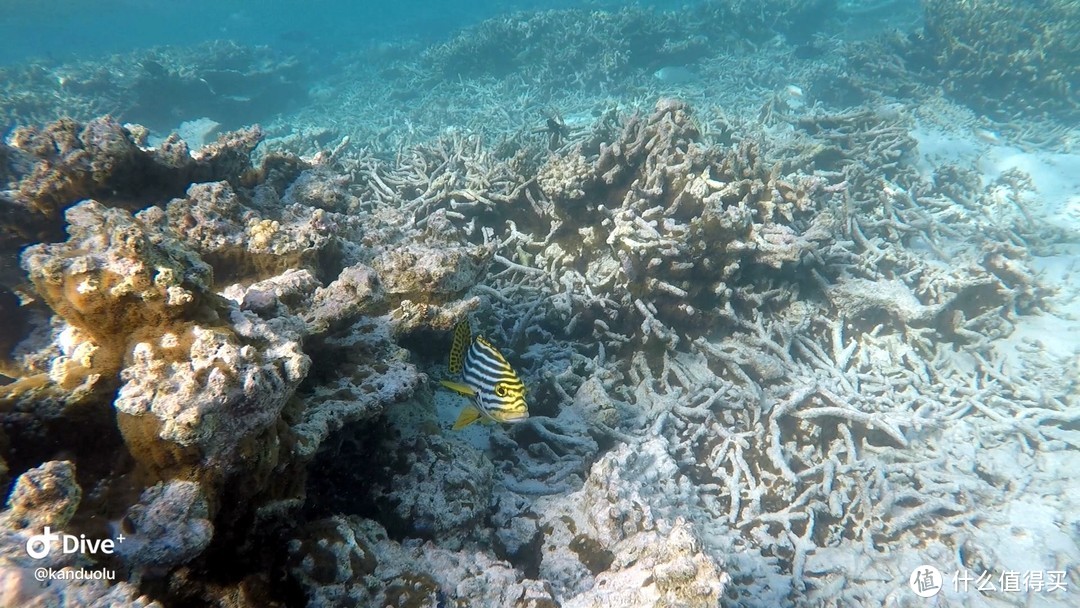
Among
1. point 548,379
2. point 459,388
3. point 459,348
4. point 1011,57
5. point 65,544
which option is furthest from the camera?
point 1011,57

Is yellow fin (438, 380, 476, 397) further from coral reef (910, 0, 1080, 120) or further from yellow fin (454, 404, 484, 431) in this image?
coral reef (910, 0, 1080, 120)

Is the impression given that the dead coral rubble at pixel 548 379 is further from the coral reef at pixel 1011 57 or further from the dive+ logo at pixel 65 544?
the coral reef at pixel 1011 57

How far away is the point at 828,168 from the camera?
7715 millimetres

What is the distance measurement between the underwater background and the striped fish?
19 mm

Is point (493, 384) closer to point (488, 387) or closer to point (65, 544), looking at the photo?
point (488, 387)

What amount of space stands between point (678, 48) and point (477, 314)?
588 inches

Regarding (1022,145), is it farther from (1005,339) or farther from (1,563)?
(1,563)

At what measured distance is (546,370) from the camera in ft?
13.1

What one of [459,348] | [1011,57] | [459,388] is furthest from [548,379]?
[1011,57]

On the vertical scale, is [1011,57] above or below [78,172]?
below

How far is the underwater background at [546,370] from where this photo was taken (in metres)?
1.62

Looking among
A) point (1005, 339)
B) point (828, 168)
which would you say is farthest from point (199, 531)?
point (828, 168)

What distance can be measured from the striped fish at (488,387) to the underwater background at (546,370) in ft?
0.06

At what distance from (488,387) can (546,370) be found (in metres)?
1.68
